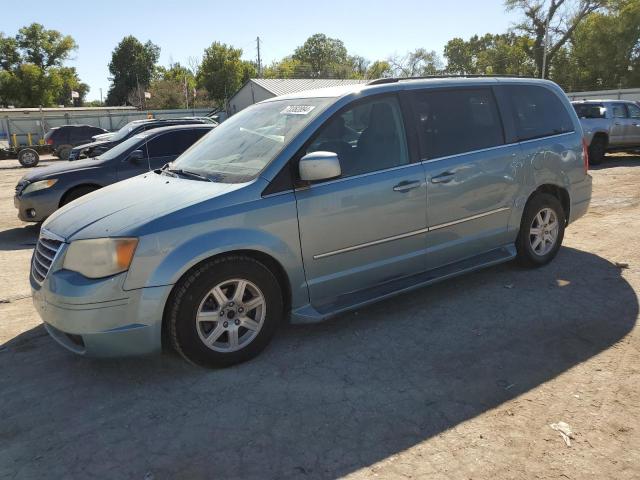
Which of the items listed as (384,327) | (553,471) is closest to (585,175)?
(384,327)

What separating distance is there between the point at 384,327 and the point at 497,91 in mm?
2474

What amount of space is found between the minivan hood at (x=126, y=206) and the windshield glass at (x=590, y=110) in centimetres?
1377

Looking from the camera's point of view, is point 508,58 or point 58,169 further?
point 508,58

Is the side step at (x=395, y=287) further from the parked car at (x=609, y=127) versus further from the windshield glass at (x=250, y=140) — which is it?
the parked car at (x=609, y=127)

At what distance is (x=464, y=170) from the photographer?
4.36m

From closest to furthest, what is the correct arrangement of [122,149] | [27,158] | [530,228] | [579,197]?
[530,228]
[579,197]
[122,149]
[27,158]

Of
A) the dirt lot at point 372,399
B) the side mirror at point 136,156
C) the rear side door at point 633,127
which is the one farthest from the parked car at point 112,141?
the rear side door at point 633,127

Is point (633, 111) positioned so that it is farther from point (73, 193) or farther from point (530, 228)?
point (73, 193)

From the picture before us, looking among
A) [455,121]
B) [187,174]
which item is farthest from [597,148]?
[187,174]

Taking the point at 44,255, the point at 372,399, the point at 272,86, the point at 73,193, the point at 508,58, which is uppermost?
the point at 508,58

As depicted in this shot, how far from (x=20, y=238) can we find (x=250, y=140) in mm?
5765

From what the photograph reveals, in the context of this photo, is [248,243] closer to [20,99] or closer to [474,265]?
[474,265]

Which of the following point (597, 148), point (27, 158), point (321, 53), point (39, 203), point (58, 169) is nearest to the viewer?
point (39, 203)

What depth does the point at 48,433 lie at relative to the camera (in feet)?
9.40
